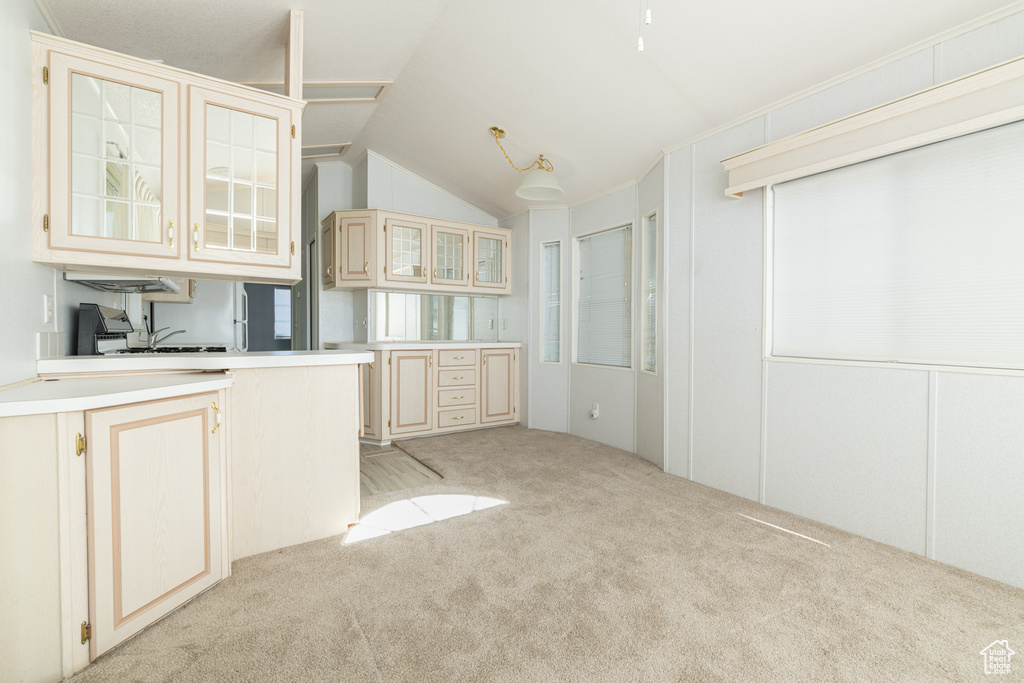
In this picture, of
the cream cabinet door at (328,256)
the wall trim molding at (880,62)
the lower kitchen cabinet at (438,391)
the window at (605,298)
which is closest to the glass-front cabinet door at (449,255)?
the lower kitchen cabinet at (438,391)

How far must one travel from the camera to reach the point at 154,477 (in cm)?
155

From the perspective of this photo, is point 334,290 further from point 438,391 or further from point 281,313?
point 281,313

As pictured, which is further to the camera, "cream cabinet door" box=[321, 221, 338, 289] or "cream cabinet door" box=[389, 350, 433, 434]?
"cream cabinet door" box=[321, 221, 338, 289]

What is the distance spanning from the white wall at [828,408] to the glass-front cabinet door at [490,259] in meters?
2.31

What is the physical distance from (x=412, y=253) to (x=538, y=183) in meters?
1.81

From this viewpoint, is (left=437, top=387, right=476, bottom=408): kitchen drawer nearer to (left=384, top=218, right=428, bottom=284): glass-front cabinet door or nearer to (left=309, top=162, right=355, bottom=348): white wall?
(left=384, top=218, right=428, bottom=284): glass-front cabinet door

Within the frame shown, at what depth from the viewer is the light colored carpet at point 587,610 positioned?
1.39m

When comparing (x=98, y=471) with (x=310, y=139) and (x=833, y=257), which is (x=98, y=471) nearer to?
(x=833, y=257)

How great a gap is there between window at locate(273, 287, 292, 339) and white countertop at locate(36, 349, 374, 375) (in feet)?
24.1

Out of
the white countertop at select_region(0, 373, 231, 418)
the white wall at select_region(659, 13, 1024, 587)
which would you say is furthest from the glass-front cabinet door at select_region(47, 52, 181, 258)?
the white wall at select_region(659, 13, 1024, 587)

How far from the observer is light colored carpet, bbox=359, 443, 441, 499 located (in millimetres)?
3078

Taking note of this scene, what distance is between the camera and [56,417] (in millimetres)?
1296

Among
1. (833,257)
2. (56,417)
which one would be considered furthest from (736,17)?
(56,417)

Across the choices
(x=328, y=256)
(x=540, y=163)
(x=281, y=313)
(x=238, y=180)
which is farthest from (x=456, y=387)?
(x=281, y=313)
